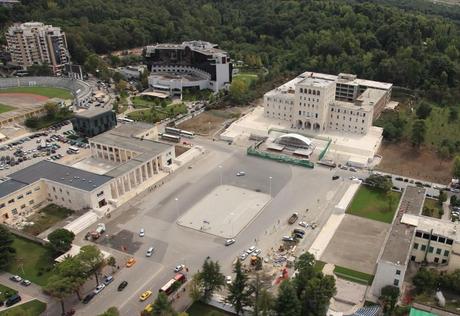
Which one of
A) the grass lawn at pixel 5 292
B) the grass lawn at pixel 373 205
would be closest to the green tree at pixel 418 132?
the grass lawn at pixel 373 205

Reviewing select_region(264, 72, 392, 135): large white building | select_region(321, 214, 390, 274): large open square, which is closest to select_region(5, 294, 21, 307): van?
select_region(321, 214, 390, 274): large open square

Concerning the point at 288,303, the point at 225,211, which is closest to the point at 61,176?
the point at 225,211

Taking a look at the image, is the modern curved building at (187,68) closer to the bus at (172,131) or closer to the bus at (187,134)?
the bus at (172,131)

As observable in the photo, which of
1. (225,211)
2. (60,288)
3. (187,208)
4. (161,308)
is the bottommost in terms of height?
(187,208)

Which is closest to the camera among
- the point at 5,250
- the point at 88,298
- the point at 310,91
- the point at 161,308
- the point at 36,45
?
the point at 161,308

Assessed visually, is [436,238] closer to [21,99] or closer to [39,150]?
[39,150]

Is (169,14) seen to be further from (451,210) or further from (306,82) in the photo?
(451,210)

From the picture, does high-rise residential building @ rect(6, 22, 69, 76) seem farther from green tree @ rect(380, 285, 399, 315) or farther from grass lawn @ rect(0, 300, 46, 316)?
green tree @ rect(380, 285, 399, 315)
